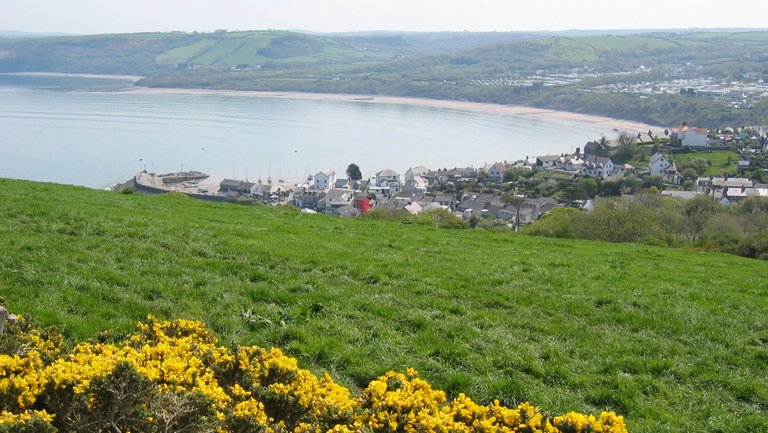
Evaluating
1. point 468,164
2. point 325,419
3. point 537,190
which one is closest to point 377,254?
point 325,419

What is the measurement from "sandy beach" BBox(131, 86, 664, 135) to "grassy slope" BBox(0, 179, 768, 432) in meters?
112

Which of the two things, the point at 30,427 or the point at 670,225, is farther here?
the point at 670,225

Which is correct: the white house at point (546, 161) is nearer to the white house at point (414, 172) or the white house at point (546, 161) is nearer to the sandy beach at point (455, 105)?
the white house at point (414, 172)

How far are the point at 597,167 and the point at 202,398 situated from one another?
78.0 metres

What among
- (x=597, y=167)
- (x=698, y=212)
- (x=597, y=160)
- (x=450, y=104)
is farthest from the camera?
(x=450, y=104)

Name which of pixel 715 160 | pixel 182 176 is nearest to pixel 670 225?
pixel 182 176

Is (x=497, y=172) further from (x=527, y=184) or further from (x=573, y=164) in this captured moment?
(x=573, y=164)

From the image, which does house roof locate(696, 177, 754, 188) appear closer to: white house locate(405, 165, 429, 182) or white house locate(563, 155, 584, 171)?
white house locate(563, 155, 584, 171)

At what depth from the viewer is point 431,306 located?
29.4ft

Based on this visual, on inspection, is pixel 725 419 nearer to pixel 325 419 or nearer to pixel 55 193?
pixel 325 419

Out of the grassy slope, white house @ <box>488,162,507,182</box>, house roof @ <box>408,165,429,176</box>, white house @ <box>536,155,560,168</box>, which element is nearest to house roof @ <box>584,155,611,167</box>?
white house @ <box>536,155,560,168</box>

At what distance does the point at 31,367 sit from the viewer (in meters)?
4.47

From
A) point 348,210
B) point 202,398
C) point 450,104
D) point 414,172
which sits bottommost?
point 348,210

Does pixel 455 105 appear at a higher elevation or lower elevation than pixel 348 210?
higher
